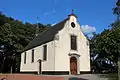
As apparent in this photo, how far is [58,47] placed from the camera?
2980 centimetres

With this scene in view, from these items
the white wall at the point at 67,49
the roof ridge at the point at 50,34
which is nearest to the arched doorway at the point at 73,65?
the white wall at the point at 67,49

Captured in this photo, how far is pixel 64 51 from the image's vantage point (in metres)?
30.2

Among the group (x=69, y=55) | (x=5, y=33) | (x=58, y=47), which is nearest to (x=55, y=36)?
(x=58, y=47)

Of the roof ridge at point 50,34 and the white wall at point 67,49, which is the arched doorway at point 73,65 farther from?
the roof ridge at point 50,34

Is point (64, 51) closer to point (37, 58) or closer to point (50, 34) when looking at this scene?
point (50, 34)

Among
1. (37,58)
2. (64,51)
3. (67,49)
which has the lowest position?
(37,58)

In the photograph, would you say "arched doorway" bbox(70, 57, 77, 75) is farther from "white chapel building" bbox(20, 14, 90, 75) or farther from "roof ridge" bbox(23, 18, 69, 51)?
"roof ridge" bbox(23, 18, 69, 51)

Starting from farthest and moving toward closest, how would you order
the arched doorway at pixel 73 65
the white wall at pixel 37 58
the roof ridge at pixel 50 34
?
the roof ridge at pixel 50 34 < the arched doorway at pixel 73 65 < the white wall at pixel 37 58

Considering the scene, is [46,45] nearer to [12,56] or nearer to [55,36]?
[55,36]

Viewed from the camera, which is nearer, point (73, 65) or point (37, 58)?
point (73, 65)

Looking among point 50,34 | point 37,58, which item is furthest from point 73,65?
point 37,58

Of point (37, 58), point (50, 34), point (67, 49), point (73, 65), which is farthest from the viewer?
point (37, 58)

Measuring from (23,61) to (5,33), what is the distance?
24.2 ft

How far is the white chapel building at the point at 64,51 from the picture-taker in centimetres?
2958
